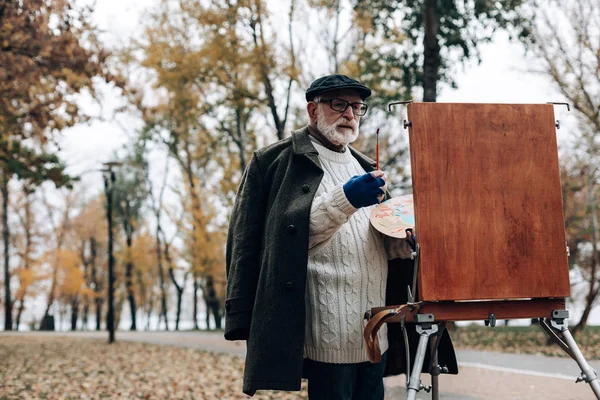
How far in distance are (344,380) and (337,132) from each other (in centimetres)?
114

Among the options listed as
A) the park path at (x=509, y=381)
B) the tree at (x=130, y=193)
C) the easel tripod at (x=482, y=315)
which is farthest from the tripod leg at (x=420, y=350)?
the tree at (x=130, y=193)

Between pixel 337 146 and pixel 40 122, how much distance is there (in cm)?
1001

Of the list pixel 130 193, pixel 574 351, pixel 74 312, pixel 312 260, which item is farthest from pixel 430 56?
pixel 74 312

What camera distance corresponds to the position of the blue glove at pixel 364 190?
2.59 metres

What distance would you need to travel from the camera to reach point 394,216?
2.94m

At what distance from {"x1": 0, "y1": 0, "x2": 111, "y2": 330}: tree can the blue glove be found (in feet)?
30.4

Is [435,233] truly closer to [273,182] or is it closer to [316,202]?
[316,202]

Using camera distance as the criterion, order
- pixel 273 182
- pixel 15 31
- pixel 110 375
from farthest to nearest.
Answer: pixel 15 31, pixel 110 375, pixel 273 182

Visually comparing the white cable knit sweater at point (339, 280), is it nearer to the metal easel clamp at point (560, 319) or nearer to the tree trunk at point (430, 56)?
the metal easel clamp at point (560, 319)

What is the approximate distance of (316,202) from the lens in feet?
9.23

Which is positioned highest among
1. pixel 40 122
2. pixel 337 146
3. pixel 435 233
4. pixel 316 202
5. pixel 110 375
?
pixel 40 122

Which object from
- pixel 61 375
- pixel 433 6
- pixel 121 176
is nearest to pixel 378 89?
pixel 433 6

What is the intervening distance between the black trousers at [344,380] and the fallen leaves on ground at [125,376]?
4.76m

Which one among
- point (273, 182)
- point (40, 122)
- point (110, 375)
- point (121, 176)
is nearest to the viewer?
point (273, 182)
